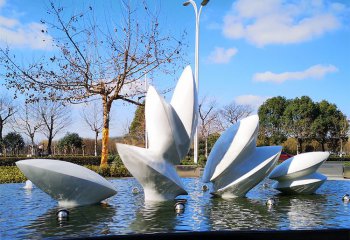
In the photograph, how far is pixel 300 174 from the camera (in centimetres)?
953

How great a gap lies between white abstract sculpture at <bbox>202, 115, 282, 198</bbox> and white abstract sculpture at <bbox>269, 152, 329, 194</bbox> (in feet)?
2.78

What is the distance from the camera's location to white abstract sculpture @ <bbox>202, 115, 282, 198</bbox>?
850 centimetres

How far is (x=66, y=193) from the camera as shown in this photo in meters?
7.72

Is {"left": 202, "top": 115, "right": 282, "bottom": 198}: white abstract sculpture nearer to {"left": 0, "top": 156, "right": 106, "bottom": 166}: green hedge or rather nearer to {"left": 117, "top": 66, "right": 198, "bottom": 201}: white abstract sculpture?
{"left": 117, "top": 66, "right": 198, "bottom": 201}: white abstract sculpture

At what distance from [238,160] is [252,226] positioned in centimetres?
279

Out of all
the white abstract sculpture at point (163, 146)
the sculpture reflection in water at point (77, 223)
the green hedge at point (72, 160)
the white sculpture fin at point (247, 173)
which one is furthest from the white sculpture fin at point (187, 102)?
the green hedge at point (72, 160)

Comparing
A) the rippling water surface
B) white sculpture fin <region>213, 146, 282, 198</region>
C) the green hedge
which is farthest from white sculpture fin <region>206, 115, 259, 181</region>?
the green hedge

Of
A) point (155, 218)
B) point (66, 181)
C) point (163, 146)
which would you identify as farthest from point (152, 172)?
point (66, 181)

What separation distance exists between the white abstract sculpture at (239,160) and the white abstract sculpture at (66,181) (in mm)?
2235

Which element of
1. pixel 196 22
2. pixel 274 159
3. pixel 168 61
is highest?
pixel 196 22

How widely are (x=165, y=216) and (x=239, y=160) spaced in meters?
2.51

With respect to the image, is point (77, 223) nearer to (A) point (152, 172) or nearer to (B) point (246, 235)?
(A) point (152, 172)

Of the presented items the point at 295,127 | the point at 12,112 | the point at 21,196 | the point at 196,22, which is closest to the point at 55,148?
the point at 12,112

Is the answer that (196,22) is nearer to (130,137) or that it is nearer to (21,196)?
(21,196)
